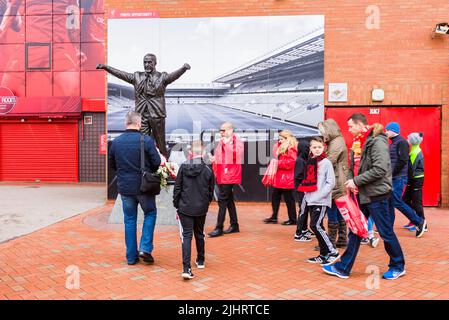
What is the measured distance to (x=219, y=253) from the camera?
591 cm

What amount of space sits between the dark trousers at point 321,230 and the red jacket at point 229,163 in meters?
1.98

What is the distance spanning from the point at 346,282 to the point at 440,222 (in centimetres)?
494

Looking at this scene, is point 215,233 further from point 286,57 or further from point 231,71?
point 286,57

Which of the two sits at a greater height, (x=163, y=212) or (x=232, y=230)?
(x=163, y=212)

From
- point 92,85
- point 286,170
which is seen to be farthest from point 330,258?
point 92,85

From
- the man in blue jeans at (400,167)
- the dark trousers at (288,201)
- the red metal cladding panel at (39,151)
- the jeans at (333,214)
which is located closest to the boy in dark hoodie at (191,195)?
the jeans at (333,214)

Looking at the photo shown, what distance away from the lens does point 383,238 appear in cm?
466

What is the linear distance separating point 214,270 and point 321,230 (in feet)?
4.67

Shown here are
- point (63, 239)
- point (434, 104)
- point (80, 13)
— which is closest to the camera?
point (63, 239)

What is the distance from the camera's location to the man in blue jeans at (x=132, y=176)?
526 centimetres

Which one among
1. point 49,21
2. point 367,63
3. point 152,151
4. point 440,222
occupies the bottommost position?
point 440,222

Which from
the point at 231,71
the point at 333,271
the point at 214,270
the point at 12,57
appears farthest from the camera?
the point at 12,57

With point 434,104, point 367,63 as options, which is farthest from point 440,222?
point 367,63

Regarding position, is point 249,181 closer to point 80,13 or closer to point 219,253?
point 219,253
